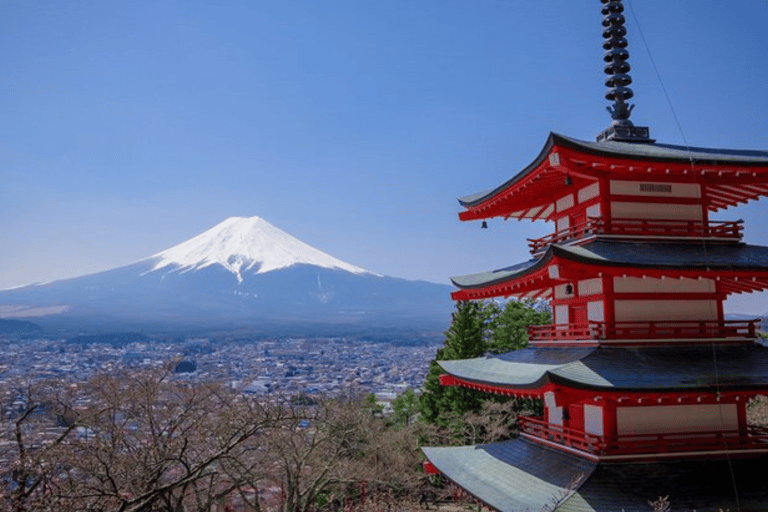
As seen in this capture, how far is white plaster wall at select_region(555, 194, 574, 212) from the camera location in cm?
1360

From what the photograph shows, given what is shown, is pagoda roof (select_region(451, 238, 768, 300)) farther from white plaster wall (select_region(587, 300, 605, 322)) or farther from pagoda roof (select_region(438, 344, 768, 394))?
pagoda roof (select_region(438, 344, 768, 394))

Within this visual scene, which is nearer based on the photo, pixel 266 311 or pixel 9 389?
pixel 9 389

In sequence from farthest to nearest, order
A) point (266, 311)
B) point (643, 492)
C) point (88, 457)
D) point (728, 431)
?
1. point (266, 311)
2. point (88, 457)
3. point (728, 431)
4. point (643, 492)

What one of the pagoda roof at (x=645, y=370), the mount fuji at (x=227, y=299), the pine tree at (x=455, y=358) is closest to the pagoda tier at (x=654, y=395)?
the pagoda roof at (x=645, y=370)

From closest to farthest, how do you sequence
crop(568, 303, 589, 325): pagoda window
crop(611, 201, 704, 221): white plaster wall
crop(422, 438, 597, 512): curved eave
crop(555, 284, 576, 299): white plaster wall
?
crop(422, 438, 597, 512): curved eave
crop(611, 201, 704, 221): white plaster wall
crop(568, 303, 589, 325): pagoda window
crop(555, 284, 576, 299): white plaster wall

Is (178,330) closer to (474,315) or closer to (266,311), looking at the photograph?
(266,311)

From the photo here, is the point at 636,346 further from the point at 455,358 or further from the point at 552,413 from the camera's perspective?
the point at 455,358

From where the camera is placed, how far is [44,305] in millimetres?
124250

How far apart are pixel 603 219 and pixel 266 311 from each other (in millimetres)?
143512

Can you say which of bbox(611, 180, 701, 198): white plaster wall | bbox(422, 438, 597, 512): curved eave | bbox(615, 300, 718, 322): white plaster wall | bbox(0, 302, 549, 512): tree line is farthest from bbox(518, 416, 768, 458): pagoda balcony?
bbox(0, 302, 549, 512): tree line

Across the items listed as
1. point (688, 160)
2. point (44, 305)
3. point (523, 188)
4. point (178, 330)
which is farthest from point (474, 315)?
→ point (44, 305)

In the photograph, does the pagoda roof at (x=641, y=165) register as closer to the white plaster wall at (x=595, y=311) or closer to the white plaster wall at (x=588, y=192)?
the white plaster wall at (x=588, y=192)

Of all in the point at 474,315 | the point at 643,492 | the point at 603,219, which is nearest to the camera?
the point at 643,492

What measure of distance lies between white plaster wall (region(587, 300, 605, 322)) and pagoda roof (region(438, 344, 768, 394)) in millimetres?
660
